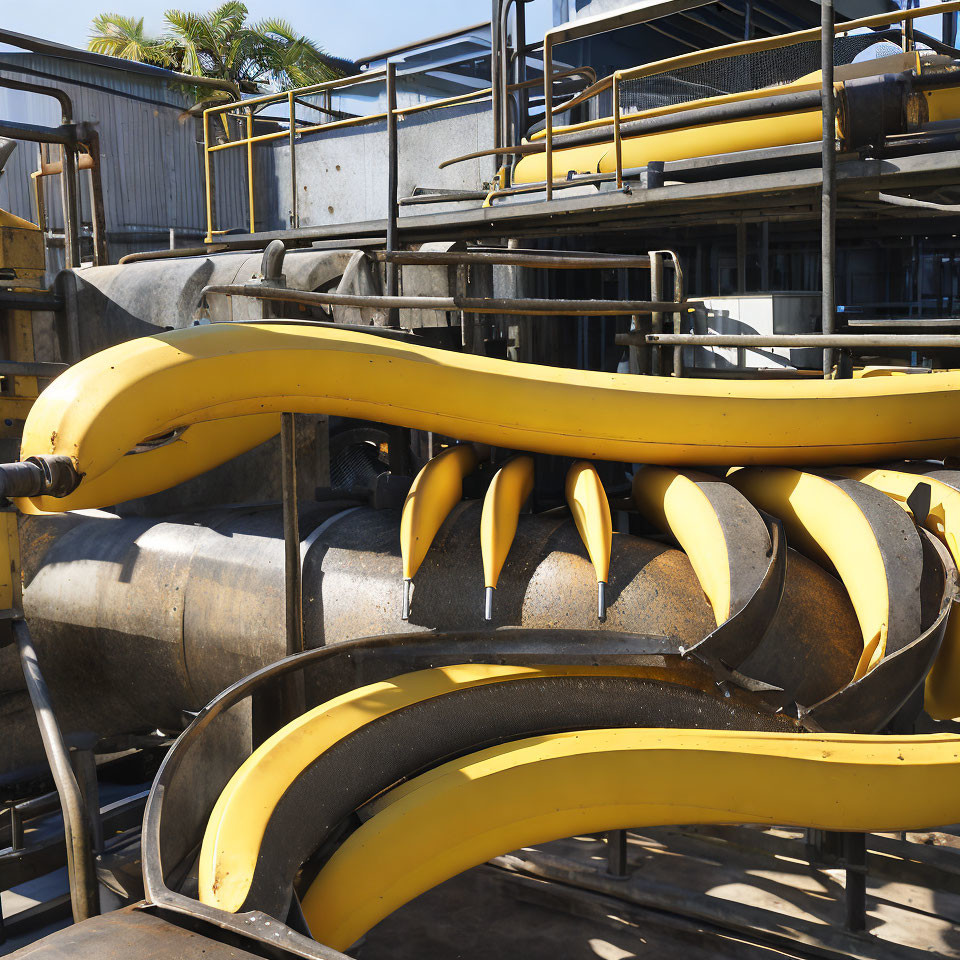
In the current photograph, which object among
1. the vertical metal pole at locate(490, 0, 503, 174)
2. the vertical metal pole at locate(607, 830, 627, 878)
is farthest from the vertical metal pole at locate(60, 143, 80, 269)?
the vertical metal pole at locate(607, 830, 627, 878)

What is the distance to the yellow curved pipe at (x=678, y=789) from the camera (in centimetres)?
294

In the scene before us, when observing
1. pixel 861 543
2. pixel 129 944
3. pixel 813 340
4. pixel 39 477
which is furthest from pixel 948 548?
pixel 39 477

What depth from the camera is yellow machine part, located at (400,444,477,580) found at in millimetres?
3666

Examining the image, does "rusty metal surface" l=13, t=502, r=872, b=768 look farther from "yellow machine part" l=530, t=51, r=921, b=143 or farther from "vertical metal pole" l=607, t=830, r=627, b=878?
"yellow machine part" l=530, t=51, r=921, b=143

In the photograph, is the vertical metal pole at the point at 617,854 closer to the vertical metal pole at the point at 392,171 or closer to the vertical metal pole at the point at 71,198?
the vertical metal pole at the point at 392,171

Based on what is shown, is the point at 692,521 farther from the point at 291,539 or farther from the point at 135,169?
the point at 135,169

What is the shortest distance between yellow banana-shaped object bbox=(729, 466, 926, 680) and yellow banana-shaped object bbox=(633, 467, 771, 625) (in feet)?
0.80

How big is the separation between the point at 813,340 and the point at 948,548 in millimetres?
1016

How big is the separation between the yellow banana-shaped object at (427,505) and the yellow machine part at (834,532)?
109 centimetres

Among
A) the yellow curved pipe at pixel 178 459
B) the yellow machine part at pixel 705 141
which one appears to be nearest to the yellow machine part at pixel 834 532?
the yellow curved pipe at pixel 178 459

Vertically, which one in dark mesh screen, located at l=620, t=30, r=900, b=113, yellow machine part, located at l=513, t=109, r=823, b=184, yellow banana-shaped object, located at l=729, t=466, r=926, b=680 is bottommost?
yellow banana-shaped object, located at l=729, t=466, r=926, b=680

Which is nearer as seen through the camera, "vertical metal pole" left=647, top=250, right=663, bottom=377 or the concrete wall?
"vertical metal pole" left=647, top=250, right=663, bottom=377

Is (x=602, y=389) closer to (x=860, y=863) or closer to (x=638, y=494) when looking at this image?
(x=638, y=494)

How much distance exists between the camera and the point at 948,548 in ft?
11.3
